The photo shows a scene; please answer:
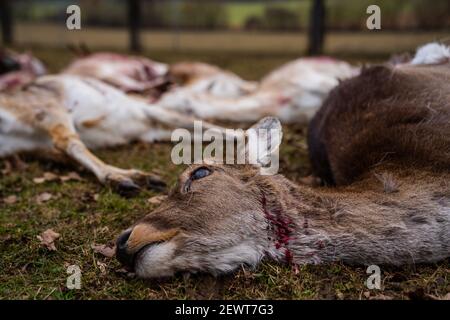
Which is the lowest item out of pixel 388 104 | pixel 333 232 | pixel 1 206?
pixel 1 206

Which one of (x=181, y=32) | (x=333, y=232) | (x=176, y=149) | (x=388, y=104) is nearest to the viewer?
(x=333, y=232)

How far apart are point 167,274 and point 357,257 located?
981mm

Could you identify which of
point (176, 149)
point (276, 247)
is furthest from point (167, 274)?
point (176, 149)

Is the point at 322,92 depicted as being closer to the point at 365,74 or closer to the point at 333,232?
the point at 365,74

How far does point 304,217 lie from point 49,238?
64.7 inches

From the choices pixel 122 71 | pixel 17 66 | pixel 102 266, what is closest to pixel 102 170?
pixel 102 266

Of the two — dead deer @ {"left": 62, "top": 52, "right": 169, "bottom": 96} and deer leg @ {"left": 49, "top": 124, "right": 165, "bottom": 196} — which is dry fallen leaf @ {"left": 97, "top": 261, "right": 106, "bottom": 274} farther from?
dead deer @ {"left": 62, "top": 52, "right": 169, "bottom": 96}

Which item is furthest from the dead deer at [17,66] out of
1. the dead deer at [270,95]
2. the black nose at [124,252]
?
the black nose at [124,252]

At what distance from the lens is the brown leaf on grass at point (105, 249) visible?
3.49m

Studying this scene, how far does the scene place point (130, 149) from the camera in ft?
20.1

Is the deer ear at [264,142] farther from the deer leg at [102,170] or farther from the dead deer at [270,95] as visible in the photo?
the dead deer at [270,95]

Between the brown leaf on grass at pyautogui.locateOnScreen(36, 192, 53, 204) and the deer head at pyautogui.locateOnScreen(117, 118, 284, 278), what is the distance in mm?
1835

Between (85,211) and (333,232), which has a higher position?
(333,232)
